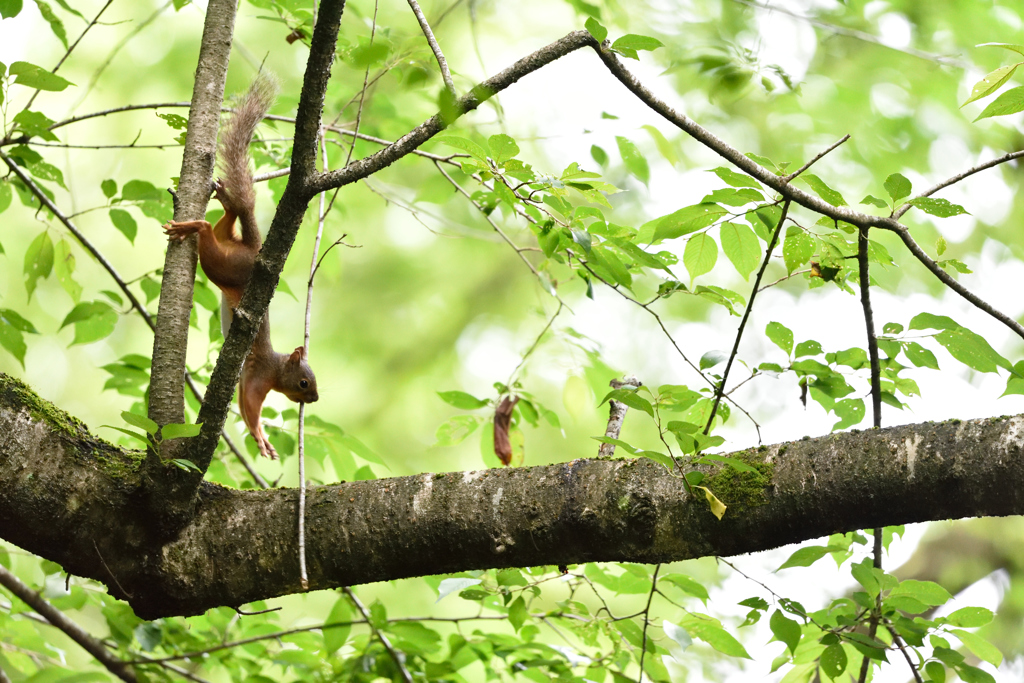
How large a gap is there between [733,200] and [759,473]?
19.8 inches

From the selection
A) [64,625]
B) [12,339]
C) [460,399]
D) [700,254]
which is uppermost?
[700,254]

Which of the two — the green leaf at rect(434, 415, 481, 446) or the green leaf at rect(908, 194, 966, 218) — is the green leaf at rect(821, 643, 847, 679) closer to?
the green leaf at rect(908, 194, 966, 218)

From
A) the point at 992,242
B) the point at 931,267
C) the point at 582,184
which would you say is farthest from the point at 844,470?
the point at 992,242

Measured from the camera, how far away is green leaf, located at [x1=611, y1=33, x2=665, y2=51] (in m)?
1.33

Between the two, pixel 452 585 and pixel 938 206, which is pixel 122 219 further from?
pixel 938 206

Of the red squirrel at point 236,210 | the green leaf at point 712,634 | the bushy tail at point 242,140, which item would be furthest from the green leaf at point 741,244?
the bushy tail at point 242,140

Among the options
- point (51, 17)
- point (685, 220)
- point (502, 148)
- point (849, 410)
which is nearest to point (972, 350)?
point (849, 410)

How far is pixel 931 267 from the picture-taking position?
1.35 m

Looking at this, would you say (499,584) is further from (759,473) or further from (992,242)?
(992,242)

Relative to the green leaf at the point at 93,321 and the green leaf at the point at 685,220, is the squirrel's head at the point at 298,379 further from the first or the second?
the green leaf at the point at 685,220

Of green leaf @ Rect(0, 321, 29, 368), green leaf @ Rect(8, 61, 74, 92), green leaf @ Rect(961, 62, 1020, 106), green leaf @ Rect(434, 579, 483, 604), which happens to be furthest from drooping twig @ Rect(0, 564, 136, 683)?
green leaf @ Rect(961, 62, 1020, 106)

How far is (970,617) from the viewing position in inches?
63.2

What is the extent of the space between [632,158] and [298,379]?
1360 millimetres

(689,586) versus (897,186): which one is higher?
(897,186)
